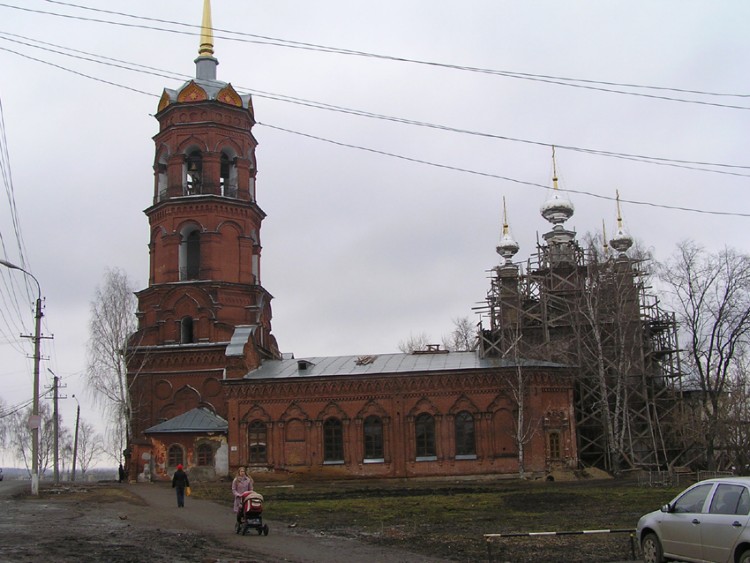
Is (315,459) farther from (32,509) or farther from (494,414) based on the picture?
(32,509)

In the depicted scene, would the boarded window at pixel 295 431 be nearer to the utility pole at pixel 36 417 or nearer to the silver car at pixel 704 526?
the utility pole at pixel 36 417

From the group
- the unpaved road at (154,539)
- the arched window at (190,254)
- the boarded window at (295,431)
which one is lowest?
the unpaved road at (154,539)

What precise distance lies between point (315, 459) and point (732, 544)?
92.8ft

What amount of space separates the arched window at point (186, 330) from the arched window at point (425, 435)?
11582 mm

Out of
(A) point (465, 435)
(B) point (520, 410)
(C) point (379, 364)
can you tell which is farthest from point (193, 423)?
(B) point (520, 410)

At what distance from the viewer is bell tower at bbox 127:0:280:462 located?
4028cm

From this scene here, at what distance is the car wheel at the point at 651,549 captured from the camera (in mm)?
12625

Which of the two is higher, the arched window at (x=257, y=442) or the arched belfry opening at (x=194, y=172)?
the arched belfry opening at (x=194, y=172)

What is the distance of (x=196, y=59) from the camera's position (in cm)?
4400

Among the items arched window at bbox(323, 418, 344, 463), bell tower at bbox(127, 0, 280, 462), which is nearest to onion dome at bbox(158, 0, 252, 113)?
bell tower at bbox(127, 0, 280, 462)

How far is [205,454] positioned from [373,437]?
24.4 feet

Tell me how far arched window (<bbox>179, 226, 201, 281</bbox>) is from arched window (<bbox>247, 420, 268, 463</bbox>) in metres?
7.88

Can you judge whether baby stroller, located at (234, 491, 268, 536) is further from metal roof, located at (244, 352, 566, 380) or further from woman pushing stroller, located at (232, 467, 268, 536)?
metal roof, located at (244, 352, 566, 380)

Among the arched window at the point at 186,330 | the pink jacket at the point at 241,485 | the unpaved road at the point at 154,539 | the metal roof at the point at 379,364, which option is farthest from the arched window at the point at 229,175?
the pink jacket at the point at 241,485
